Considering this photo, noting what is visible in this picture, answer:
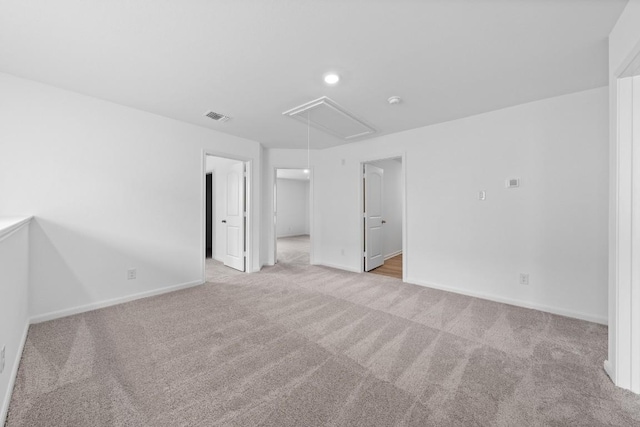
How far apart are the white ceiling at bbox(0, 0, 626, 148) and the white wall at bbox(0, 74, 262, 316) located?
0.30m

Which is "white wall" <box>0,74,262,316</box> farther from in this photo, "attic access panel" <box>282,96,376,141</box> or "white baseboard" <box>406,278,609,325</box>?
"white baseboard" <box>406,278,609,325</box>

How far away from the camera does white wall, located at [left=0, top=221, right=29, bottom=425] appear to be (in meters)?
1.35

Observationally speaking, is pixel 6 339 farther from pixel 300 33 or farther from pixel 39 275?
pixel 300 33

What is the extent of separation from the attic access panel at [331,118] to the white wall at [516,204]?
62cm

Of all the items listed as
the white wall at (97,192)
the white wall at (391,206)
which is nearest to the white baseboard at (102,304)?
the white wall at (97,192)

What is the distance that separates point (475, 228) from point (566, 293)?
107 cm

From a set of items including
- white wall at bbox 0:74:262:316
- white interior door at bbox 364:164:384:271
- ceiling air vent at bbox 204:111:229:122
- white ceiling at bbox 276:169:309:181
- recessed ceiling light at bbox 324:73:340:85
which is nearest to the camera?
recessed ceiling light at bbox 324:73:340:85

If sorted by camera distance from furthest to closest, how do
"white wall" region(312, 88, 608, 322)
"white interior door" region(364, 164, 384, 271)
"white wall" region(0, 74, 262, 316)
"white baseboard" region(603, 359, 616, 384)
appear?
1. "white interior door" region(364, 164, 384, 271)
2. "white wall" region(312, 88, 608, 322)
3. "white wall" region(0, 74, 262, 316)
4. "white baseboard" region(603, 359, 616, 384)

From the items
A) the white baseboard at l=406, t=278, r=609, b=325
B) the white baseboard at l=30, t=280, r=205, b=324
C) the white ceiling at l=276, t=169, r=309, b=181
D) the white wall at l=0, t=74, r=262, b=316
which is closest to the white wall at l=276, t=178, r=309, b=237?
the white ceiling at l=276, t=169, r=309, b=181

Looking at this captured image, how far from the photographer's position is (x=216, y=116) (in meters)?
3.17

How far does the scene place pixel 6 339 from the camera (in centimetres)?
141

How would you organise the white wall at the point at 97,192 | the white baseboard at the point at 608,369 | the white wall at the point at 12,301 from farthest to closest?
1. the white wall at the point at 97,192
2. the white baseboard at the point at 608,369
3. the white wall at the point at 12,301

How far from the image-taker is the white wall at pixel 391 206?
5.54m

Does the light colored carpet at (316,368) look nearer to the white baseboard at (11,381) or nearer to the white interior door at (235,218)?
the white baseboard at (11,381)
